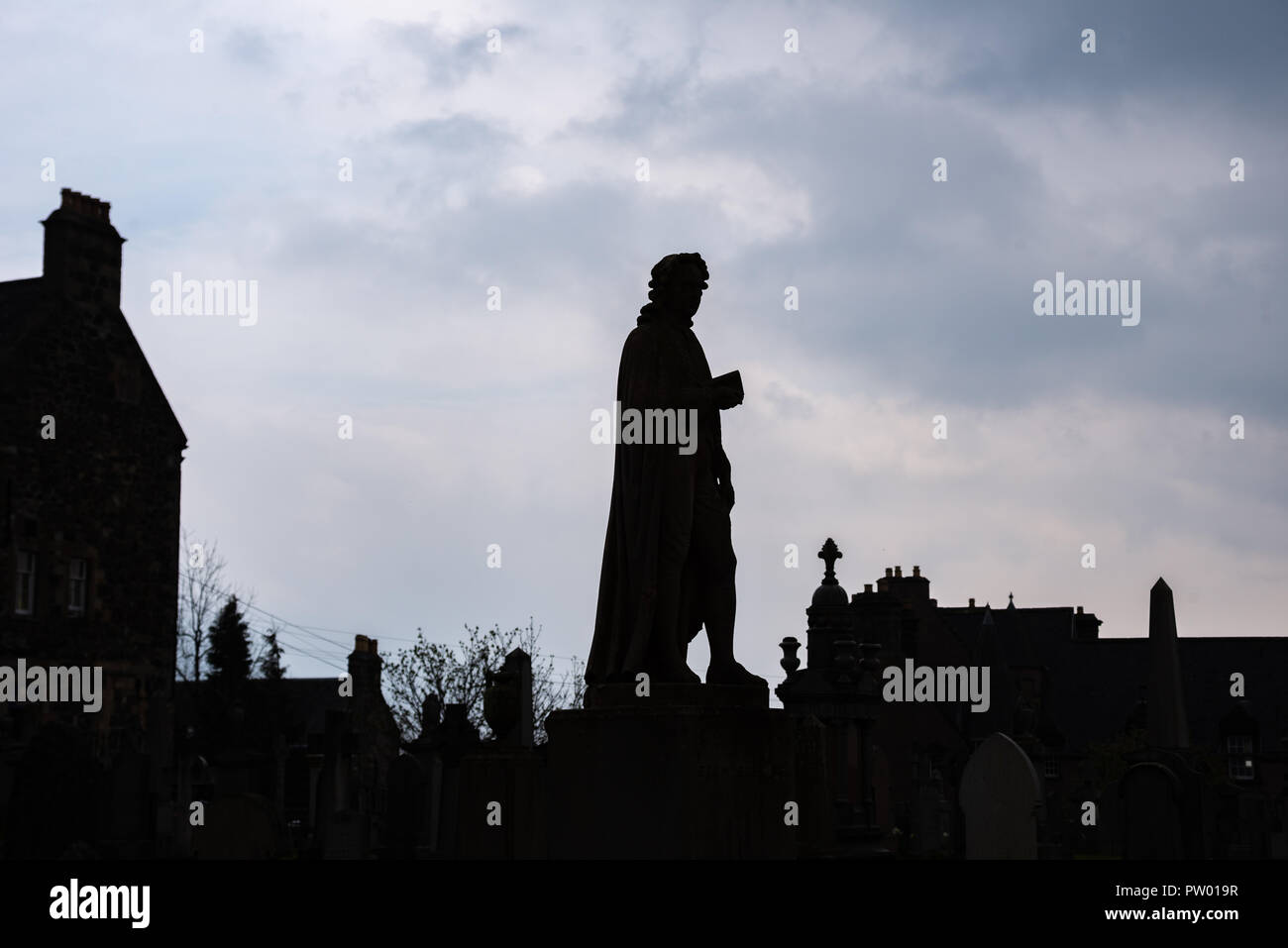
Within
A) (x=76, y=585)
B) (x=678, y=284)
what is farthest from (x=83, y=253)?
(x=678, y=284)

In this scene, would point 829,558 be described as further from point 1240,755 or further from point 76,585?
point 1240,755

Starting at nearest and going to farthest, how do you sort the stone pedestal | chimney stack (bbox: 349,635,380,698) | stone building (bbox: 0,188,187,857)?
the stone pedestal
stone building (bbox: 0,188,187,857)
chimney stack (bbox: 349,635,380,698)

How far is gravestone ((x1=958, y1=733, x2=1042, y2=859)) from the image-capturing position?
18969mm

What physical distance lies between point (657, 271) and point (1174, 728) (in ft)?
42.3

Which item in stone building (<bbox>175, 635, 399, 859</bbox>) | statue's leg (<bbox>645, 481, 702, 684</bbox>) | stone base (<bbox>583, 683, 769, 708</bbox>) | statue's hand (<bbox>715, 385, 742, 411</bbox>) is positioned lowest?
stone building (<bbox>175, 635, 399, 859</bbox>)

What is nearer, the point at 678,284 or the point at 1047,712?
the point at 678,284

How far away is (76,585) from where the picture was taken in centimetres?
3972

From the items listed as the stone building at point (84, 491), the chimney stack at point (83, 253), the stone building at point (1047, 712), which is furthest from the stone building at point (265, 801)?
the chimney stack at point (83, 253)

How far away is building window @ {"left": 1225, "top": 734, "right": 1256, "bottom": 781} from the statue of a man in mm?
54920

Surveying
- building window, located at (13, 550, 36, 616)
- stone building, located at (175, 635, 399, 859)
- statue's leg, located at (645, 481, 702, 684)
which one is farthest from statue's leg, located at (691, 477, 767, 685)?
building window, located at (13, 550, 36, 616)

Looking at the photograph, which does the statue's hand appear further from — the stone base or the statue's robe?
the stone base

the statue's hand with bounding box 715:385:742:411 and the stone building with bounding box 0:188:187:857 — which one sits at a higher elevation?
the stone building with bounding box 0:188:187:857

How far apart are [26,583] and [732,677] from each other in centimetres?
3153
